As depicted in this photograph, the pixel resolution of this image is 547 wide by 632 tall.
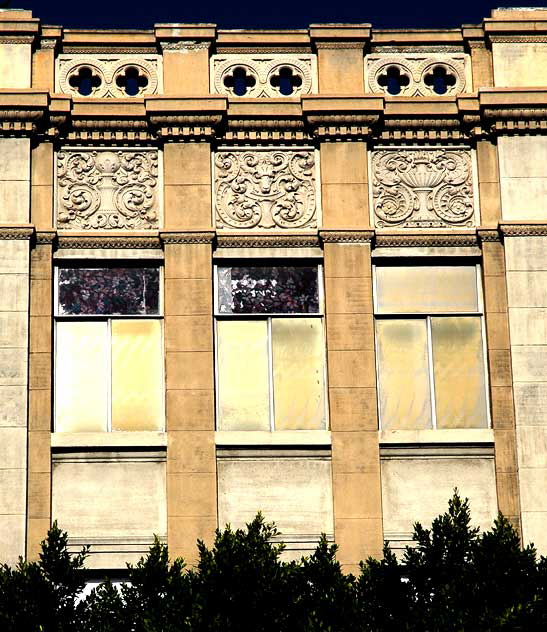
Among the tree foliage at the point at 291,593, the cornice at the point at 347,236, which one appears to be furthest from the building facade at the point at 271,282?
the tree foliage at the point at 291,593

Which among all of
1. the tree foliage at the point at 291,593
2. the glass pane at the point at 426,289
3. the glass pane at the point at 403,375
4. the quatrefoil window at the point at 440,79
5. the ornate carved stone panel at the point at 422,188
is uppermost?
the quatrefoil window at the point at 440,79

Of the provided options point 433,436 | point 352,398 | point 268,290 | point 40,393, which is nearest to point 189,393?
point 268,290

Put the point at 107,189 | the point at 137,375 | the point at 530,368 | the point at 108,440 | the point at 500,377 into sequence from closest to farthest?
1. the point at 108,440
2. the point at 530,368
3. the point at 500,377
4. the point at 137,375
5. the point at 107,189

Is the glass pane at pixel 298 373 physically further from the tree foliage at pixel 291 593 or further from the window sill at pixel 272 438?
the tree foliage at pixel 291 593

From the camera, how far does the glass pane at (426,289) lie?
2814 cm

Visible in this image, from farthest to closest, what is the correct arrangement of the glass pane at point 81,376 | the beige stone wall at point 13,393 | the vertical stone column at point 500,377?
the glass pane at point 81,376, the vertical stone column at point 500,377, the beige stone wall at point 13,393

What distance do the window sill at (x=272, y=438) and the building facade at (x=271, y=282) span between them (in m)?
0.03

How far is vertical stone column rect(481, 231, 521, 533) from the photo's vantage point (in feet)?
88.6

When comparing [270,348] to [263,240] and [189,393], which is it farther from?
[263,240]

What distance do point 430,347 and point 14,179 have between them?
726 cm

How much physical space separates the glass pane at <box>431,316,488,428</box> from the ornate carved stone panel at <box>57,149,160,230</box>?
16.5 feet

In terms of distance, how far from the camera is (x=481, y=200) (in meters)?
28.5

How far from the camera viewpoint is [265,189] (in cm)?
2850

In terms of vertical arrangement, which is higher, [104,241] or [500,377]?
[104,241]
